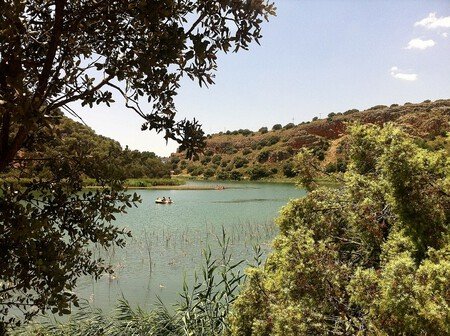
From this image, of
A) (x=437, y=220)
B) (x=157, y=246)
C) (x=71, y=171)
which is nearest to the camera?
(x=71, y=171)

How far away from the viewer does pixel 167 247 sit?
16.2 m

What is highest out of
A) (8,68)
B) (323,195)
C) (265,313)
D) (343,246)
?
(8,68)

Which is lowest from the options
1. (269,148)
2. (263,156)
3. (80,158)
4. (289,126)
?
(80,158)

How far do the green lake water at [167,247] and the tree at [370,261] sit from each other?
5.02 ft

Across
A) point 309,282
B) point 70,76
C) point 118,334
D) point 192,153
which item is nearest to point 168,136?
point 192,153

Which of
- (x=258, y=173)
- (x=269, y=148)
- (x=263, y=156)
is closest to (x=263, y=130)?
(x=269, y=148)

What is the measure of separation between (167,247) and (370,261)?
12.5 m

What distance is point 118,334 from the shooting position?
6.49 meters

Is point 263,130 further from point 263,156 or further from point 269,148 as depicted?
point 263,156

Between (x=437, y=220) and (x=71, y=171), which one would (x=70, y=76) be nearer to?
(x=71, y=171)

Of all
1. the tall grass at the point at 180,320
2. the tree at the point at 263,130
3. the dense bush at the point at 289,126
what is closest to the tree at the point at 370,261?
the tall grass at the point at 180,320

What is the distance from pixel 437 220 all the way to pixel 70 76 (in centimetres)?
345

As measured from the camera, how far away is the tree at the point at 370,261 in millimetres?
2904

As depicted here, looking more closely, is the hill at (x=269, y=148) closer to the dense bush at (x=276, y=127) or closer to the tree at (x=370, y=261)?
the dense bush at (x=276, y=127)
